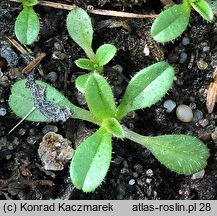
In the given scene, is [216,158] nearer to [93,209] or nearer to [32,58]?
[93,209]

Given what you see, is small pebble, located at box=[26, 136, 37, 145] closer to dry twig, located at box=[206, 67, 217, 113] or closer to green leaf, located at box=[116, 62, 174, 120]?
green leaf, located at box=[116, 62, 174, 120]

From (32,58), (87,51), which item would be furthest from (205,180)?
(32,58)

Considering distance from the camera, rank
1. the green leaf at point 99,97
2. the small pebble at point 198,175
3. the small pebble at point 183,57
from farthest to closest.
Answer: the small pebble at point 183,57 < the small pebble at point 198,175 < the green leaf at point 99,97

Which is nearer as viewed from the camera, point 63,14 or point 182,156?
point 182,156

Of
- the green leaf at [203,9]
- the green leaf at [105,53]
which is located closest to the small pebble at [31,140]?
the green leaf at [105,53]

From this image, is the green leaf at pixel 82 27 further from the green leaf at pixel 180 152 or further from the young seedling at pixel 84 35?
the green leaf at pixel 180 152

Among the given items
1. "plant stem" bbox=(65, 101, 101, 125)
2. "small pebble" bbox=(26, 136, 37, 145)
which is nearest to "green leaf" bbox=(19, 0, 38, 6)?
"plant stem" bbox=(65, 101, 101, 125)

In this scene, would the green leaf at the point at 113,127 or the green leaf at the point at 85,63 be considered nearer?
the green leaf at the point at 113,127
